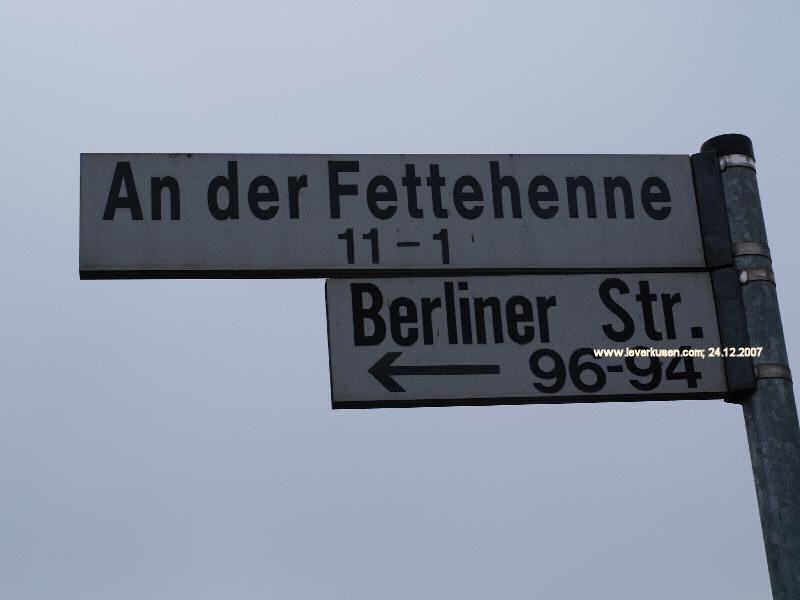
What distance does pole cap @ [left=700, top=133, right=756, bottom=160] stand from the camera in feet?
15.5

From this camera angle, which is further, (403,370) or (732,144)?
(732,144)

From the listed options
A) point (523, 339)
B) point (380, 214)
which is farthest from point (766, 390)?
point (380, 214)

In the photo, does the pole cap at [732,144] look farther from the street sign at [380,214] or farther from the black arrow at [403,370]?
the black arrow at [403,370]

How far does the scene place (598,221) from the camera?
4.82 metres

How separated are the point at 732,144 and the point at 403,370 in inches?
64.1

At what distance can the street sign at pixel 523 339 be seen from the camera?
4.45 meters

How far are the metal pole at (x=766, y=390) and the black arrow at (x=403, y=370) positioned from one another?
987mm

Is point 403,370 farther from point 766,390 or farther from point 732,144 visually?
point 732,144

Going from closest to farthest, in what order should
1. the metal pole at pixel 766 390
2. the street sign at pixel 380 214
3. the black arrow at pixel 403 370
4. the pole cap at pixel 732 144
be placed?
the metal pole at pixel 766 390, the black arrow at pixel 403 370, the street sign at pixel 380 214, the pole cap at pixel 732 144

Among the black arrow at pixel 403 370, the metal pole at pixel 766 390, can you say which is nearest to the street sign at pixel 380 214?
the metal pole at pixel 766 390

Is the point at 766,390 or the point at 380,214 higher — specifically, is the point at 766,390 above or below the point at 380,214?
below

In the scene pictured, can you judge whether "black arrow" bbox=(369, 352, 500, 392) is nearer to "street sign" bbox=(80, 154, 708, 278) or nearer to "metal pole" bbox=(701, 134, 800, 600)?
"street sign" bbox=(80, 154, 708, 278)

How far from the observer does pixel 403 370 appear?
444cm

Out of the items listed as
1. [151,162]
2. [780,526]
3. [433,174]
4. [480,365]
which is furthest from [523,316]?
[151,162]
